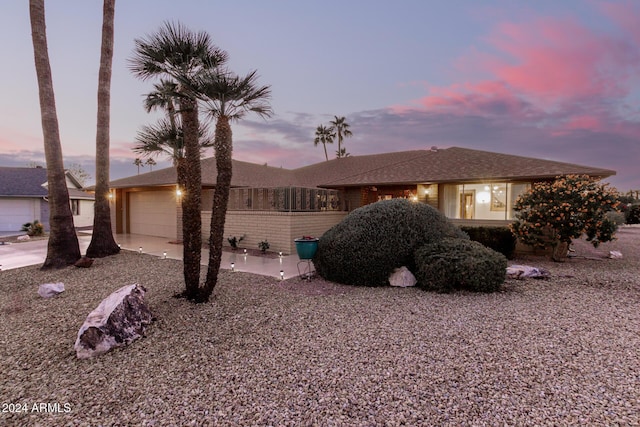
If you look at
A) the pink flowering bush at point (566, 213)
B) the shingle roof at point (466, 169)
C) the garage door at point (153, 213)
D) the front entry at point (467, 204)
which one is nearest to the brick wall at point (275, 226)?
the shingle roof at point (466, 169)

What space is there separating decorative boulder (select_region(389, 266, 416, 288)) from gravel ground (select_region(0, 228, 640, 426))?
2.25 ft

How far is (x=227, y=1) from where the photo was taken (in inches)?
435

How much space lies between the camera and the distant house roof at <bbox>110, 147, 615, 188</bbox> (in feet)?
35.1

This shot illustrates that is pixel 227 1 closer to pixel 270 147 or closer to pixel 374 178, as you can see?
pixel 374 178

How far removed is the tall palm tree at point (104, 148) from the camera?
32.3 feet

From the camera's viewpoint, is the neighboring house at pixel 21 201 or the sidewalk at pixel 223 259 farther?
the neighboring house at pixel 21 201

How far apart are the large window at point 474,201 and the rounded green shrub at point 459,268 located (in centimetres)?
678

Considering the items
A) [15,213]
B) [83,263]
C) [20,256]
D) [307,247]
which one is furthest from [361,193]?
[15,213]

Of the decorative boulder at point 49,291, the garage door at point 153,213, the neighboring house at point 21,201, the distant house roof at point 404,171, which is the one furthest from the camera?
the neighboring house at point 21,201

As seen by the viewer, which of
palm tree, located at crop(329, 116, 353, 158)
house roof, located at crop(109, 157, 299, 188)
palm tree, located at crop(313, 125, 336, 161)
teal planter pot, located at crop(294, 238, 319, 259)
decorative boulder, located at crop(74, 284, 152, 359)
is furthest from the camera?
palm tree, located at crop(329, 116, 353, 158)

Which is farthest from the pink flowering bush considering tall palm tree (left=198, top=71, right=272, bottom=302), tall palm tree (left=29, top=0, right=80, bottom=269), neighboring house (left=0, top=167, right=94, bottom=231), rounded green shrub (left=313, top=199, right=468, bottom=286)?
neighboring house (left=0, top=167, right=94, bottom=231)

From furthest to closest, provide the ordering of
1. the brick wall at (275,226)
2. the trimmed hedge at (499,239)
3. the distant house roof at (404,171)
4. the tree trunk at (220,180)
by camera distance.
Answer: the brick wall at (275,226) < the distant house roof at (404,171) < the trimmed hedge at (499,239) < the tree trunk at (220,180)

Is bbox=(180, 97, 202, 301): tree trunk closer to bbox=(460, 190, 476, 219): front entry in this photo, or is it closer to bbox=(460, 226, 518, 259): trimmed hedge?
bbox=(460, 226, 518, 259): trimmed hedge

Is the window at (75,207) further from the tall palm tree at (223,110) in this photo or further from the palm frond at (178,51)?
the tall palm tree at (223,110)
